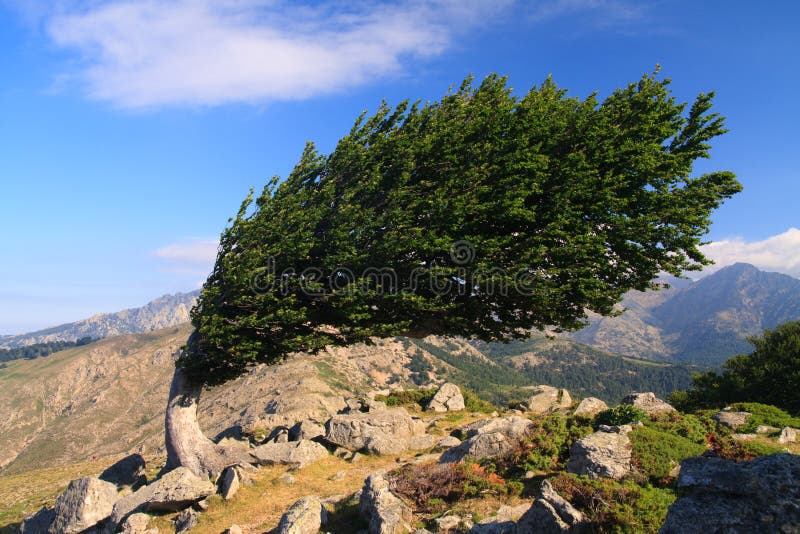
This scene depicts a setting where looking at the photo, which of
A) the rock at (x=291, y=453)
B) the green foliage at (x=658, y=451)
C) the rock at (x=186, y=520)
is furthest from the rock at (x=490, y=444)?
the rock at (x=186, y=520)

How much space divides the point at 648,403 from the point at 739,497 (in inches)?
897

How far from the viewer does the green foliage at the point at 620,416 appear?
2336 centimetres

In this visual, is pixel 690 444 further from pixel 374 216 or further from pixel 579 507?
pixel 374 216

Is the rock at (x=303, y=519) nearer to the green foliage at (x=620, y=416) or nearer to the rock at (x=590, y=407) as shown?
the green foliage at (x=620, y=416)

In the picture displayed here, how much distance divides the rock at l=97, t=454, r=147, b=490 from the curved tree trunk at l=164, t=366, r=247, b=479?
3.20 meters

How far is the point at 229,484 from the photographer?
21.2m

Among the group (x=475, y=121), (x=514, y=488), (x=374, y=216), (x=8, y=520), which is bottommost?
(x=8, y=520)

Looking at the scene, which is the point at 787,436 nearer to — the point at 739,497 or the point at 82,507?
the point at 739,497

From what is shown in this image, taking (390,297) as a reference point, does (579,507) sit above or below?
below

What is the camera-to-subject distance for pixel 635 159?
22078 mm

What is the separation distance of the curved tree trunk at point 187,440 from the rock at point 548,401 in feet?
72.2

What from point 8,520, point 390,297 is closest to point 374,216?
point 390,297

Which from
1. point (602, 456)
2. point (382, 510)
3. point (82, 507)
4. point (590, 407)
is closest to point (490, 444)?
point (602, 456)

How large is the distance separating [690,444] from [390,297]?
1448 cm
